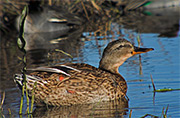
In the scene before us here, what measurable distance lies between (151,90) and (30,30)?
802cm

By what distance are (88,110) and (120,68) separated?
2286mm

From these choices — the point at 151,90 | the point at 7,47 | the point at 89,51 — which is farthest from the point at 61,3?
the point at 151,90

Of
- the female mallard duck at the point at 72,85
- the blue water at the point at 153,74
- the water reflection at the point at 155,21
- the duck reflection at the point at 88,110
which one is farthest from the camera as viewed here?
the water reflection at the point at 155,21

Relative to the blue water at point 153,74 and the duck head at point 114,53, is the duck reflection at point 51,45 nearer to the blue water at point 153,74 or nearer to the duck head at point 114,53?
the blue water at point 153,74

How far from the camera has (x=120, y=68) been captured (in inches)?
313

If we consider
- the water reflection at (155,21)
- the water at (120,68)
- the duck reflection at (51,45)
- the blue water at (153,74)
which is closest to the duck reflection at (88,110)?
the water at (120,68)

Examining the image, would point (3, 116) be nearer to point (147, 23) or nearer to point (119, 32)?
point (119, 32)

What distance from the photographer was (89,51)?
378 inches

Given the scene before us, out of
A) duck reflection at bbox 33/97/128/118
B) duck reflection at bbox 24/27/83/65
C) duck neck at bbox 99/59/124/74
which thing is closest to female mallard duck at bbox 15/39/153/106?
duck reflection at bbox 33/97/128/118

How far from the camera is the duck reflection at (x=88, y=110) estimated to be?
5598 millimetres

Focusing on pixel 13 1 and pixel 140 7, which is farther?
pixel 140 7

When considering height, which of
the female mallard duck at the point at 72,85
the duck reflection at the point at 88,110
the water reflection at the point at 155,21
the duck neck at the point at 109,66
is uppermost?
the water reflection at the point at 155,21

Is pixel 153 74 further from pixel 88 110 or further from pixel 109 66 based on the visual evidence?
pixel 88 110

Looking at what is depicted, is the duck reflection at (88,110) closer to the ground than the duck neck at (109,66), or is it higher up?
closer to the ground
